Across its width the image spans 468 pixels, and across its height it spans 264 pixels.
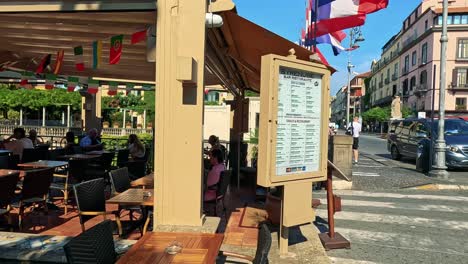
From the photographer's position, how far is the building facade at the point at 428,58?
183 ft

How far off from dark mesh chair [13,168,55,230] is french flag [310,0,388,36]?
6496 mm

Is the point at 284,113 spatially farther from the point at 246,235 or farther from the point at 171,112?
the point at 246,235

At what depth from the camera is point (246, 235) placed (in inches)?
209

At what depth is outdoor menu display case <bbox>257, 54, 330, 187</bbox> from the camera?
150 inches

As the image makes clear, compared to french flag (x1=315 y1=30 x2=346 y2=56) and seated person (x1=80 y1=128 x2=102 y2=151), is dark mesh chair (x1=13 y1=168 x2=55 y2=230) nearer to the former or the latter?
seated person (x1=80 y1=128 x2=102 y2=151)

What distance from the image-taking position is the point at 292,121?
4.08 metres

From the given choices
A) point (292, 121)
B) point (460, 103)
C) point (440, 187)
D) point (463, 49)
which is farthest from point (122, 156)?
point (463, 49)

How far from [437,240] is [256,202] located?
9.54ft

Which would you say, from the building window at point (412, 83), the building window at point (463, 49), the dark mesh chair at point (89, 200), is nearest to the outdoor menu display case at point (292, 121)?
the dark mesh chair at point (89, 200)

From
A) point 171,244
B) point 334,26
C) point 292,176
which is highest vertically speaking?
point 334,26

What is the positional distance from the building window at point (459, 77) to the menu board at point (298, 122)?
194ft

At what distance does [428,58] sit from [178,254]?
62.7 m

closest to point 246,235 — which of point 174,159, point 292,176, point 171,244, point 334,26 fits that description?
point 292,176

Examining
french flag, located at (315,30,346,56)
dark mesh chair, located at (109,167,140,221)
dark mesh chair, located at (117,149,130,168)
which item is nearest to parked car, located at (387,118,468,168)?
french flag, located at (315,30,346,56)
